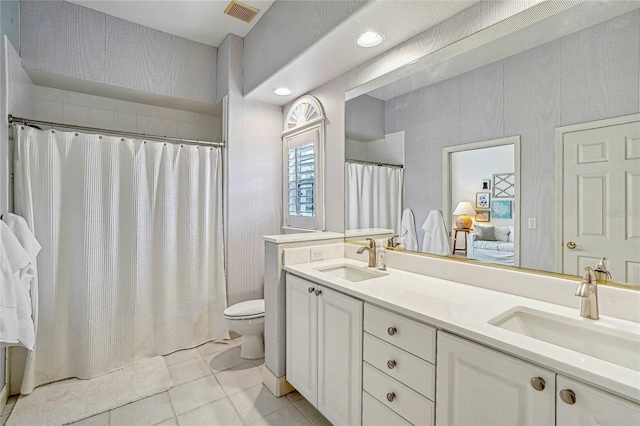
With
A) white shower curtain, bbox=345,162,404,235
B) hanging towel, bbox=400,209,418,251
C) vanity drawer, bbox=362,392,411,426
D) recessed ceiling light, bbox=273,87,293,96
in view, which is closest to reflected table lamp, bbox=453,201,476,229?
hanging towel, bbox=400,209,418,251

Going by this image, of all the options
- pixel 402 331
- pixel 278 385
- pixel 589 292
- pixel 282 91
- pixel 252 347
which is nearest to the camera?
pixel 589 292

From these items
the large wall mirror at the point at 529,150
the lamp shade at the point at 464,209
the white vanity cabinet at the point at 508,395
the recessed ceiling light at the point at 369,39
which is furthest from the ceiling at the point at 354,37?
the white vanity cabinet at the point at 508,395

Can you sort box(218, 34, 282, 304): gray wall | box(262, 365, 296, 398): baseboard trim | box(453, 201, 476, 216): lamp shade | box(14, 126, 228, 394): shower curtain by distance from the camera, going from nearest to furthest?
box(453, 201, 476, 216): lamp shade → box(262, 365, 296, 398): baseboard trim → box(14, 126, 228, 394): shower curtain → box(218, 34, 282, 304): gray wall

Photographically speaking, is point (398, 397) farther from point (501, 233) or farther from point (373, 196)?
point (373, 196)

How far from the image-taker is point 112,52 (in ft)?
7.87

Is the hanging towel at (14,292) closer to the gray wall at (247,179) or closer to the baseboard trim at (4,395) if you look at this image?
the baseboard trim at (4,395)

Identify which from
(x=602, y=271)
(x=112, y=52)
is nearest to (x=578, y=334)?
(x=602, y=271)

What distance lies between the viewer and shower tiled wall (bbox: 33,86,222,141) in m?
2.47

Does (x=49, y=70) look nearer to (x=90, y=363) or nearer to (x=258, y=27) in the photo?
(x=258, y=27)

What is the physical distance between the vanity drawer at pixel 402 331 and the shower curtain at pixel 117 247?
1777 mm

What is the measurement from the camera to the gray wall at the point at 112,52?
7.02 ft

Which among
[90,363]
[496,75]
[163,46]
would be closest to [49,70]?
[163,46]

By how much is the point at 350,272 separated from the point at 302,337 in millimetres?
530

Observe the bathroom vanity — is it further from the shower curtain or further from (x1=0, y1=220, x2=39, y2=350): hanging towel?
(x1=0, y1=220, x2=39, y2=350): hanging towel
